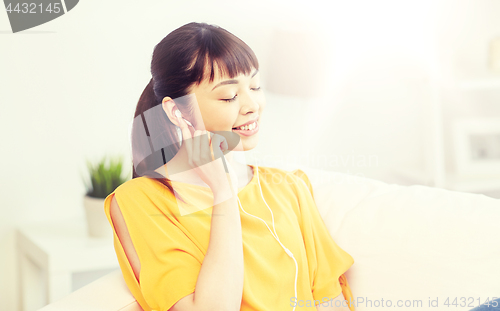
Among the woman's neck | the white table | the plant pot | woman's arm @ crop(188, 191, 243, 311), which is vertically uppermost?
the woman's neck

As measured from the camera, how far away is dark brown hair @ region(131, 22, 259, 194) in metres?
0.75

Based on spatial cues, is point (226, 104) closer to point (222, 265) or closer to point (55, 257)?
point (222, 265)

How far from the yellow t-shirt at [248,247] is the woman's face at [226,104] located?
0.14 meters

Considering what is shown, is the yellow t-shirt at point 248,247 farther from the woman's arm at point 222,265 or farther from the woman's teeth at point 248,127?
the woman's teeth at point 248,127

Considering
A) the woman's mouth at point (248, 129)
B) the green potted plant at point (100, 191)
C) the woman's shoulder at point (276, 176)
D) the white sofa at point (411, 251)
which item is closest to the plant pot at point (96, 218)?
the green potted plant at point (100, 191)

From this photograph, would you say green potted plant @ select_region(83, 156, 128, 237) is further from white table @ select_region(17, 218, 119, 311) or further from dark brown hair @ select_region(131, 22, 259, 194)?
dark brown hair @ select_region(131, 22, 259, 194)

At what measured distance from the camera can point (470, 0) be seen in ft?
4.81

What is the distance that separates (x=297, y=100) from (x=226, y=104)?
1.66 feet

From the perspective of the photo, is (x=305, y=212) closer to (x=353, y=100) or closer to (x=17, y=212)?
(x=353, y=100)

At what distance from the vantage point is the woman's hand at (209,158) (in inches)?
30.1

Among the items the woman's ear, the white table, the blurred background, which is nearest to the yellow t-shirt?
the woman's ear

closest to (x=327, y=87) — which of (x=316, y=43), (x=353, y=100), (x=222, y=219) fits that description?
(x=353, y=100)

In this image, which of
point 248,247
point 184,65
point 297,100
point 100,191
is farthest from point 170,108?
point 100,191

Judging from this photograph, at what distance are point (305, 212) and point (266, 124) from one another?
29cm
